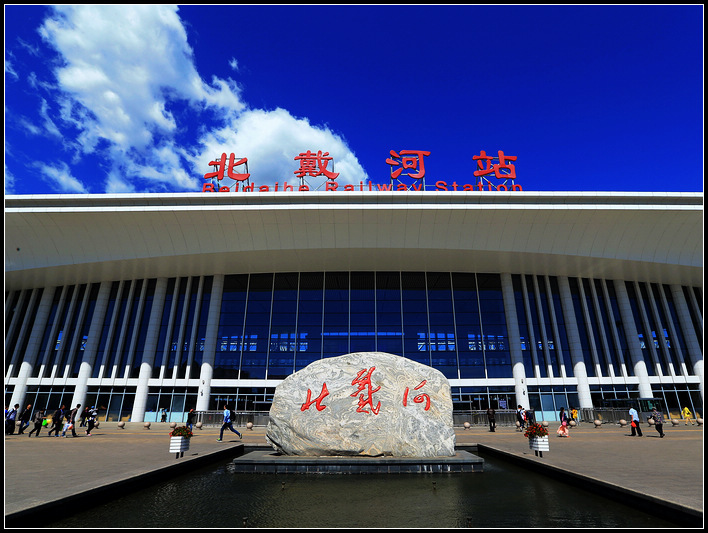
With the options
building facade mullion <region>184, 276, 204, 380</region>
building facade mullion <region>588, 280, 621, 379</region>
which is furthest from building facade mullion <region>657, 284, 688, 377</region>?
building facade mullion <region>184, 276, 204, 380</region>

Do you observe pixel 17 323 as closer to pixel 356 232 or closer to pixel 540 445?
pixel 356 232

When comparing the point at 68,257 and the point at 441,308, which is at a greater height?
the point at 68,257

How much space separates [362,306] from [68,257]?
24.8 meters

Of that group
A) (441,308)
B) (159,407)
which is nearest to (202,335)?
(159,407)

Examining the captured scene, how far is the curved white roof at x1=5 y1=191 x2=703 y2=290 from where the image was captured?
29.2 metres

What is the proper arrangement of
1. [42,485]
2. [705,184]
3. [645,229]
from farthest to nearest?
[645,229] < [42,485] < [705,184]

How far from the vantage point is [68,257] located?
109 feet

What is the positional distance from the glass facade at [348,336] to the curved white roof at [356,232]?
265 centimetres

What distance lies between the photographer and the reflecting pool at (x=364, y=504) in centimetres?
709

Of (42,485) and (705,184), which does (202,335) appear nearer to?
(42,485)

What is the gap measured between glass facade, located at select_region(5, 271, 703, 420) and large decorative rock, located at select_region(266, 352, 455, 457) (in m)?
20.6

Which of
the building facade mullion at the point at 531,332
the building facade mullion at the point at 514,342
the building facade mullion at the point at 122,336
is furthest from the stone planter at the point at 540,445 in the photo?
the building facade mullion at the point at 122,336

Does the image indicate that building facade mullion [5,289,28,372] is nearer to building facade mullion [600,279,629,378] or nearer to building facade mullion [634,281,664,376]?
building facade mullion [600,279,629,378]

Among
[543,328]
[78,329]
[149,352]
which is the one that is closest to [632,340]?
[543,328]
